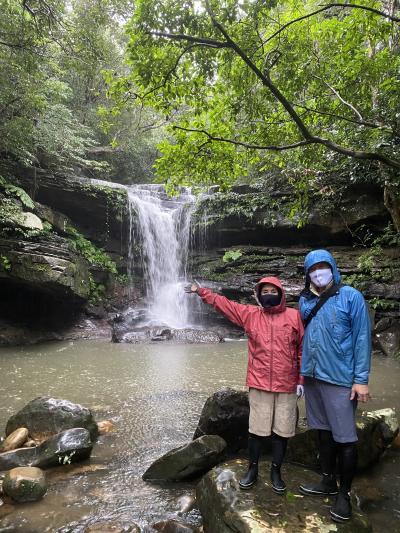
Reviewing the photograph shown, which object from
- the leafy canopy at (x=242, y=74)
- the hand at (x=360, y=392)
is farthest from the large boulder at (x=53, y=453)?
the leafy canopy at (x=242, y=74)

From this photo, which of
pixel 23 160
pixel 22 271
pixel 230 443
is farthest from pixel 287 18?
pixel 23 160

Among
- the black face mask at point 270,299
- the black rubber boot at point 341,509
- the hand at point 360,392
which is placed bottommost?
the black rubber boot at point 341,509

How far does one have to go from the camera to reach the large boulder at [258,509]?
237 centimetres

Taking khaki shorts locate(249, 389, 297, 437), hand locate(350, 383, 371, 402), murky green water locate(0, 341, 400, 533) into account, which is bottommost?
murky green water locate(0, 341, 400, 533)

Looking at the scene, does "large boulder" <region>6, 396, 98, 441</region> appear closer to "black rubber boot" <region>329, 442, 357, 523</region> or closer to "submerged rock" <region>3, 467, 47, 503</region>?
"submerged rock" <region>3, 467, 47, 503</region>

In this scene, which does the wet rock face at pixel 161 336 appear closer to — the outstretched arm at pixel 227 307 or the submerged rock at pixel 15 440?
the submerged rock at pixel 15 440

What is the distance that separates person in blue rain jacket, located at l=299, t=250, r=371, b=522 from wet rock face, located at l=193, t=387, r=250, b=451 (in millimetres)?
1359

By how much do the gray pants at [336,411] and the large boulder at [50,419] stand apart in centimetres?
286

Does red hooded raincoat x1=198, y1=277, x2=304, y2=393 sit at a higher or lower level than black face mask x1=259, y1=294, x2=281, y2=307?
lower

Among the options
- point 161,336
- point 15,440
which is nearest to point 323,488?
point 15,440

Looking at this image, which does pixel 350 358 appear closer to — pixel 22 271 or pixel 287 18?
pixel 287 18

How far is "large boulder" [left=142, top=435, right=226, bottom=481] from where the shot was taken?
3.41 metres

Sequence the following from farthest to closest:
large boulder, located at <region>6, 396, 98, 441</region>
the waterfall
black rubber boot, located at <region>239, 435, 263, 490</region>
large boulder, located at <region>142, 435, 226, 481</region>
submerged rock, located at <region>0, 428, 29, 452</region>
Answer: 1. the waterfall
2. large boulder, located at <region>6, 396, 98, 441</region>
3. submerged rock, located at <region>0, 428, 29, 452</region>
4. large boulder, located at <region>142, 435, 226, 481</region>
5. black rubber boot, located at <region>239, 435, 263, 490</region>

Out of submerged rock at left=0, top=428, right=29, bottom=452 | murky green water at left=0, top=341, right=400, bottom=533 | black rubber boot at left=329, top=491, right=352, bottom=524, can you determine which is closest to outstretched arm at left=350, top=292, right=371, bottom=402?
black rubber boot at left=329, top=491, right=352, bottom=524
